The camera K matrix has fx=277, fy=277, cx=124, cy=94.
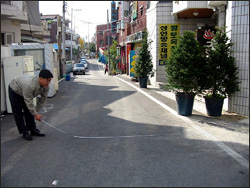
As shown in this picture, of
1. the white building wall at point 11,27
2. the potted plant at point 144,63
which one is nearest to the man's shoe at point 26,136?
the potted plant at point 144,63

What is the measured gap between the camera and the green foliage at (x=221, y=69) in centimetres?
798

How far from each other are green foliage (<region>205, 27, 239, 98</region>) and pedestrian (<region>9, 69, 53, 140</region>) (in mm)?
4831

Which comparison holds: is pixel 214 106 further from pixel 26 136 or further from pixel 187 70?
pixel 26 136

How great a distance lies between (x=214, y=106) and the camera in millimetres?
8281

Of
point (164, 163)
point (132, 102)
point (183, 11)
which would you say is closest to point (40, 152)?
point (164, 163)

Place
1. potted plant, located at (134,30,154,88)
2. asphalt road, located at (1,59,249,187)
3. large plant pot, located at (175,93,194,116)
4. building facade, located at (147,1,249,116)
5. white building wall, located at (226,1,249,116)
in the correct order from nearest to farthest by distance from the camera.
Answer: asphalt road, located at (1,59,249,187)
white building wall, located at (226,1,249,116)
building facade, located at (147,1,249,116)
large plant pot, located at (175,93,194,116)
potted plant, located at (134,30,154,88)

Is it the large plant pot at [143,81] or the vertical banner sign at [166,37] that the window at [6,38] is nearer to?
the large plant pot at [143,81]

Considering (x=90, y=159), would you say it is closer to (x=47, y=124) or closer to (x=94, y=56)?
(x=47, y=124)

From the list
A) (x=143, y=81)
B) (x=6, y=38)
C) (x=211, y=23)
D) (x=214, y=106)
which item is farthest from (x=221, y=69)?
(x=6, y=38)

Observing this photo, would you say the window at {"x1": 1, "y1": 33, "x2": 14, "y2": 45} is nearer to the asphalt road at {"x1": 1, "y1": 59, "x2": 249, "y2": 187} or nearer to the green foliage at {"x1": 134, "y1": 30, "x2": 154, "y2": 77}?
the green foliage at {"x1": 134, "y1": 30, "x2": 154, "y2": 77}

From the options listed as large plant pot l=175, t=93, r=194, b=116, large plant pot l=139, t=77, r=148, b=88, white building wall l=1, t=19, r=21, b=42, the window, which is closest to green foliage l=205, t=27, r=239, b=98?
large plant pot l=175, t=93, r=194, b=116

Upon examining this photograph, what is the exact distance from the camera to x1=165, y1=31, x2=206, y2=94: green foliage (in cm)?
827

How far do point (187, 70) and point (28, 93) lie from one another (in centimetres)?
465

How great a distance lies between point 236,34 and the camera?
322 inches
